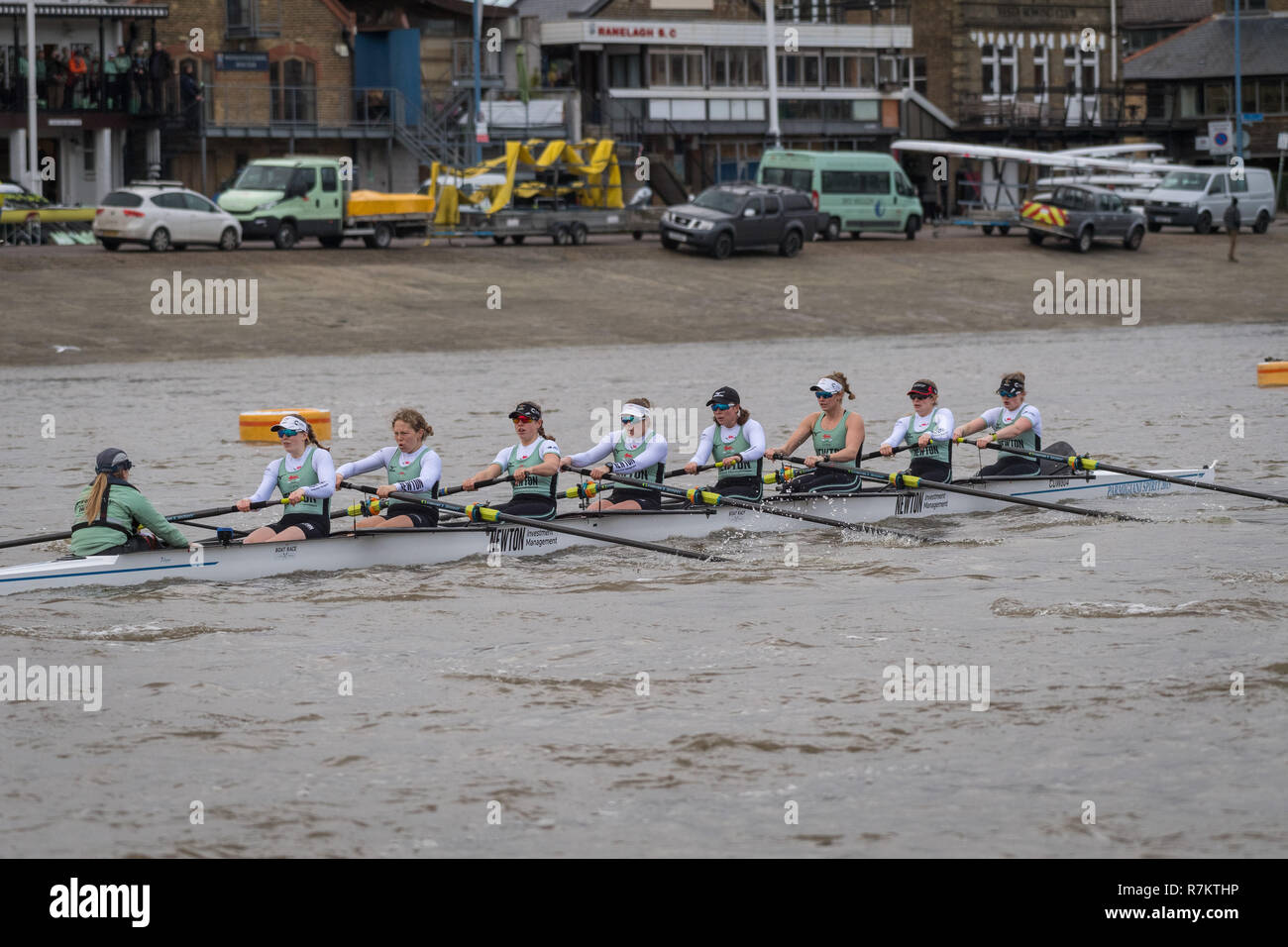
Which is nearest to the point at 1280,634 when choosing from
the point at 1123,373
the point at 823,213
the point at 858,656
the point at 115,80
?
the point at 858,656

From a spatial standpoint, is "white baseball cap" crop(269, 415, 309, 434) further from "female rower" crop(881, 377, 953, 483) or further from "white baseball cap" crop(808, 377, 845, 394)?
"female rower" crop(881, 377, 953, 483)

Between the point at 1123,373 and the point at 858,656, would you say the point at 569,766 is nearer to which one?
the point at 858,656

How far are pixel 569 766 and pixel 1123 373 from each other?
858 inches

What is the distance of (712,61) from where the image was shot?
2405 inches

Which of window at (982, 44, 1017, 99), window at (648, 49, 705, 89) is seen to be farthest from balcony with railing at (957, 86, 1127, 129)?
window at (648, 49, 705, 89)

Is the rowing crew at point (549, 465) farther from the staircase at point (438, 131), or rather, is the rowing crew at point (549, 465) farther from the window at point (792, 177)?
the staircase at point (438, 131)

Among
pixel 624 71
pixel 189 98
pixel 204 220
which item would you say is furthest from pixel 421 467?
pixel 624 71

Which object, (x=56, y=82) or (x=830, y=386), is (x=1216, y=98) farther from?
(x=830, y=386)

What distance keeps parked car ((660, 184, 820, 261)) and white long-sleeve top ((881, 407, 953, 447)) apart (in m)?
23.4

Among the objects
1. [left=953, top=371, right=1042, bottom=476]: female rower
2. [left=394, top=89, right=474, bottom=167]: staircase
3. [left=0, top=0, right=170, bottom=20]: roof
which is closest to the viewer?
[left=953, top=371, right=1042, bottom=476]: female rower

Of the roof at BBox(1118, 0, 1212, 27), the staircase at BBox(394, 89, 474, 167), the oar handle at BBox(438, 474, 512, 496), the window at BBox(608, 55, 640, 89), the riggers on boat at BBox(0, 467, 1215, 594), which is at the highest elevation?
the roof at BBox(1118, 0, 1212, 27)

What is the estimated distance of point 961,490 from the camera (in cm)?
1695

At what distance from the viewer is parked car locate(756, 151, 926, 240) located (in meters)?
44.8

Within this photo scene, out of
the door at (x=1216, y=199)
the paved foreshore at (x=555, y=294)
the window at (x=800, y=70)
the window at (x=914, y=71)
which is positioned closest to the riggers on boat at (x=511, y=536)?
the paved foreshore at (x=555, y=294)
